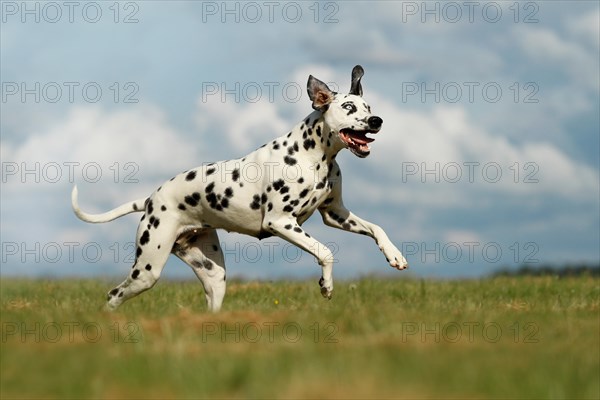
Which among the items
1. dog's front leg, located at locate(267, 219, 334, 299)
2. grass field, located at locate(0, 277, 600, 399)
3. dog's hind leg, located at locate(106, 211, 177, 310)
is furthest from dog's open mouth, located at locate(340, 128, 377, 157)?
dog's hind leg, located at locate(106, 211, 177, 310)

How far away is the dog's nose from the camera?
30.7 ft

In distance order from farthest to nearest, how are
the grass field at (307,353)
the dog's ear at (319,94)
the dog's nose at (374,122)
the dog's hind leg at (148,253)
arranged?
the dog's hind leg at (148,253) → the dog's ear at (319,94) → the dog's nose at (374,122) → the grass field at (307,353)

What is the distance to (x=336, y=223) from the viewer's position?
9.98 m

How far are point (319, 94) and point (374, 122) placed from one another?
2.23ft

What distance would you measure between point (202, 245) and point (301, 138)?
189 centimetres

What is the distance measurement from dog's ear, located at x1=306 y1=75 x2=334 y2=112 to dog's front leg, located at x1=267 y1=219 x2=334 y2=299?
127 centimetres

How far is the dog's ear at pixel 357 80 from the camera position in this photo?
9.89 metres

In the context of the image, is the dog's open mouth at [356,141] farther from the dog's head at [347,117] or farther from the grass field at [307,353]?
the grass field at [307,353]

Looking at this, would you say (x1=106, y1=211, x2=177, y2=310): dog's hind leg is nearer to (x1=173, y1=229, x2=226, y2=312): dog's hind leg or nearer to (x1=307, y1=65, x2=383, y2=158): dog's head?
(x1=173, y1=229, x2=226, y2=312): dog's hind leg

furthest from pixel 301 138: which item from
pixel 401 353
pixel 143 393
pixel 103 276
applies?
pixel 103 276

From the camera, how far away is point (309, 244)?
9.29 m

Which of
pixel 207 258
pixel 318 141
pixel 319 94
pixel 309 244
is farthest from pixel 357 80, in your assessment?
pixel 207 258

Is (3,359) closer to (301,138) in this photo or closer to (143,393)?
(143,393)

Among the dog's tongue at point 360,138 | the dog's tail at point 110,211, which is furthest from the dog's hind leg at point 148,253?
the dog's tongue at point 360,138
